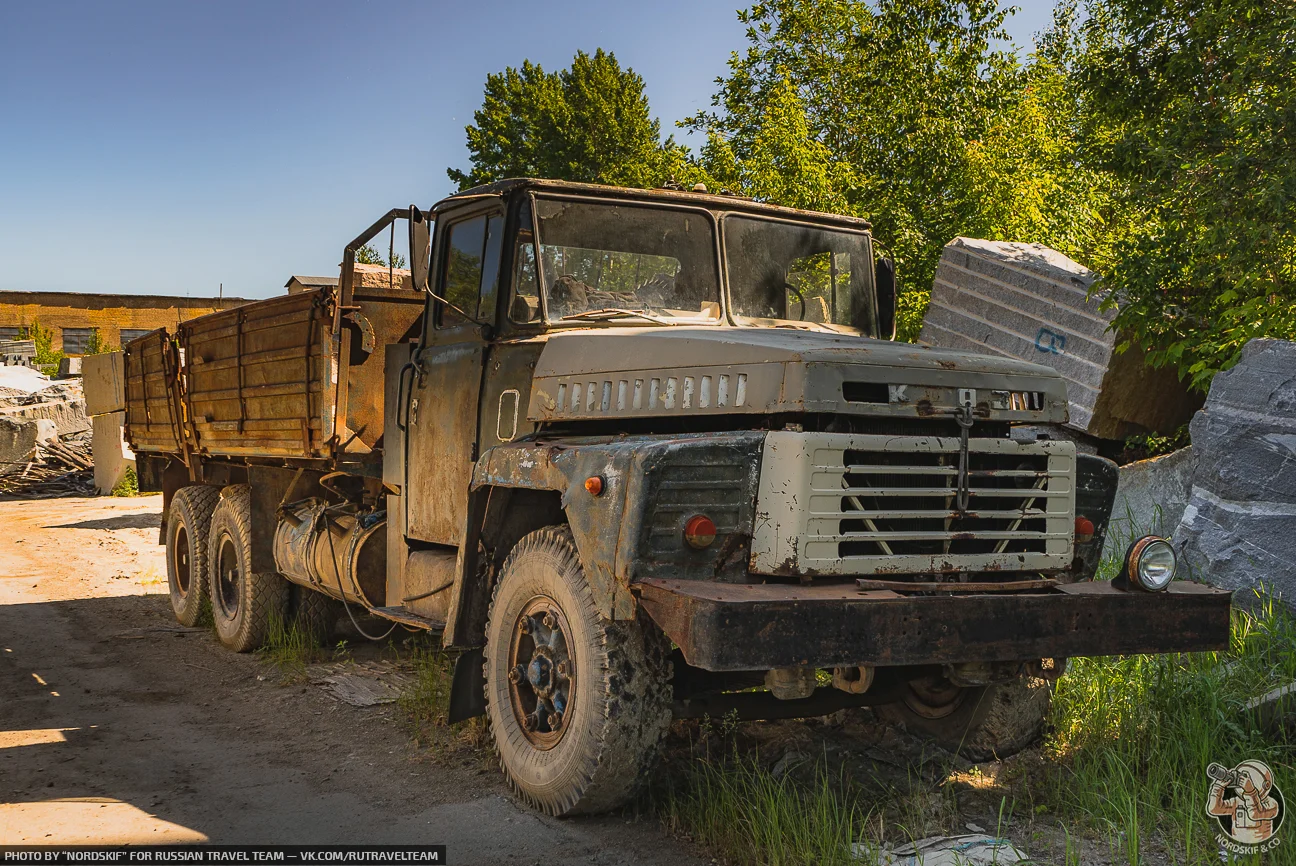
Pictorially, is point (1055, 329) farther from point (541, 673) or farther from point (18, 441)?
point (18, 441)

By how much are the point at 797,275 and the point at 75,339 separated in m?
45.5

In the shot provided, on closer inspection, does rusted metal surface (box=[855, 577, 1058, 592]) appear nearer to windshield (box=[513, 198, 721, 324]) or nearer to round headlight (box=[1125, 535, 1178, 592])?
round headlight (box=[1125, 535, 1178, 592])

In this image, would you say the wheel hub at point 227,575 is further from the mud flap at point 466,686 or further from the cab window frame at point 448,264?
the mud flap at point 466,686

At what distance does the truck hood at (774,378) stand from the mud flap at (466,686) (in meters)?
1.09

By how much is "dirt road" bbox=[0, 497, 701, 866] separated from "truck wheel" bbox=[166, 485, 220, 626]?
249 millimetres

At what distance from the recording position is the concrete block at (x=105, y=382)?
1030cm

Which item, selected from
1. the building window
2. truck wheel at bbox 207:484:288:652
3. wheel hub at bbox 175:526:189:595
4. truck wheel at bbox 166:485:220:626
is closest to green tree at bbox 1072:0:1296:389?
truck wheel at bbox 207:484:288:652

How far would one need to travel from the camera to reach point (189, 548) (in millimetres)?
8656

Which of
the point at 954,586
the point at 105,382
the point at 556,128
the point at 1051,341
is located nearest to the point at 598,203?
the point at 954,586

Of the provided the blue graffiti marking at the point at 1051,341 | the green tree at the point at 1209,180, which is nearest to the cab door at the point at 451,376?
the green tree at the point at 1209,180

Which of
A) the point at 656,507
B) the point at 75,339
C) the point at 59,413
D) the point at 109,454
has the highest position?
the point at 75,339

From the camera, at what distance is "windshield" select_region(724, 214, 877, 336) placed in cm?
527

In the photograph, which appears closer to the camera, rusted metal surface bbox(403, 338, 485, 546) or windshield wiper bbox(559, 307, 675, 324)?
windshield wiper bbox(559, 307, 675, 324)

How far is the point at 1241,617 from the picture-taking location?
19.7ft
